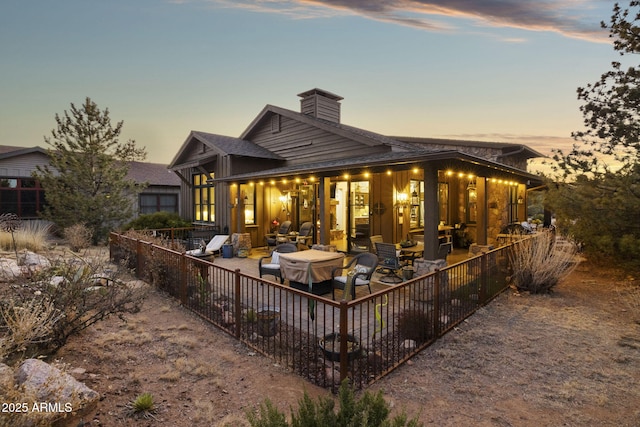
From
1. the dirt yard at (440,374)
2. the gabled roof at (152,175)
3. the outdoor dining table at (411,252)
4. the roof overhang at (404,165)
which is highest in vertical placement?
the gabled roof at (152,175)

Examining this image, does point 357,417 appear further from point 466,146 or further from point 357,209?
point 466,146

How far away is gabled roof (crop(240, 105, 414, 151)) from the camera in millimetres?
11203

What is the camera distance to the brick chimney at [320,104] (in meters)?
15.0

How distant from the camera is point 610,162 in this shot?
27.2ft

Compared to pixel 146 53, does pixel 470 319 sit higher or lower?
lower

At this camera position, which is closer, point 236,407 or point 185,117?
point 236,407

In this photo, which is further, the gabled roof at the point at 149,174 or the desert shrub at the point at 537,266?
the gabled roof at the point at 149,174

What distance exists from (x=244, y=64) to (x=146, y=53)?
151 inches

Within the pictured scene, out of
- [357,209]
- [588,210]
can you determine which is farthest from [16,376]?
[588,210]

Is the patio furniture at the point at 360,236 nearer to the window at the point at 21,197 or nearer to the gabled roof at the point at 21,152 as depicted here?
the window at the point at 21,197

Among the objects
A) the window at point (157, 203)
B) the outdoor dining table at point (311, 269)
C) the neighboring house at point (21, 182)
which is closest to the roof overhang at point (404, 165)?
the outdoor dining table at point (311, 269)

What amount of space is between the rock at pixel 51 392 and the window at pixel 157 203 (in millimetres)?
20196

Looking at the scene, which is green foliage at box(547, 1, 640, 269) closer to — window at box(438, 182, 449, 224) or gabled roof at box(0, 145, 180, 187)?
window at box(438, 182, 449, 224)

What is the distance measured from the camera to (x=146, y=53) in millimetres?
13258
